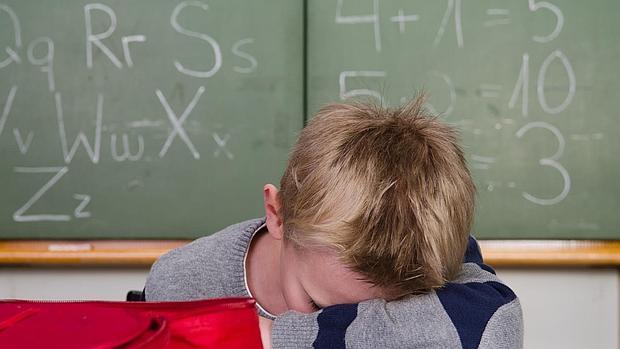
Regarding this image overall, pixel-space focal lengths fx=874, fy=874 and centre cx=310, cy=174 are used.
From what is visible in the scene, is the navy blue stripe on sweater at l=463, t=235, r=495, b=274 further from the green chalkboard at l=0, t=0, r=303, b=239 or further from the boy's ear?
the green chalkboard at l=0, t=0, r=303, b=239

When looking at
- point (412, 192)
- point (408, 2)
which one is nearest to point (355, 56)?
point (408, 2)

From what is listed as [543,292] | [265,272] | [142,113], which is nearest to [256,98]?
[142,113]

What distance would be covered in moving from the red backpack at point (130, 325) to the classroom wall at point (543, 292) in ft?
4.93

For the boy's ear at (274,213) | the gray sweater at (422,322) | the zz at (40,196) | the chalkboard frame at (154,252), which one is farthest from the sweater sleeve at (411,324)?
the zz at (40,196)

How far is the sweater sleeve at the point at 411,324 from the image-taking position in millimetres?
825

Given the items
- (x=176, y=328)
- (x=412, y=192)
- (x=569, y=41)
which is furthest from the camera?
(x=569, y=41)

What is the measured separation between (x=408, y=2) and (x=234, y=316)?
5.30ft

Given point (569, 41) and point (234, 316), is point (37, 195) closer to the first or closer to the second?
point (569, 41)

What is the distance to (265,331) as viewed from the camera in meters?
0.86

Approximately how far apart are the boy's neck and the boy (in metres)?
0.09

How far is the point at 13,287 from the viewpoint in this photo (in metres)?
2.27

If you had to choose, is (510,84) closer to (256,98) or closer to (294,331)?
(256,98)

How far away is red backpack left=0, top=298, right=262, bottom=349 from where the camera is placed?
638 millimetres

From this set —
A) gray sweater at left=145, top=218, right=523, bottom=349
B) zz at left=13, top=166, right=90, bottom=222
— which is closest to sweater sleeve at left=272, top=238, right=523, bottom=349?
gray sweater at left=145, top=218, right=523, bottom=349
